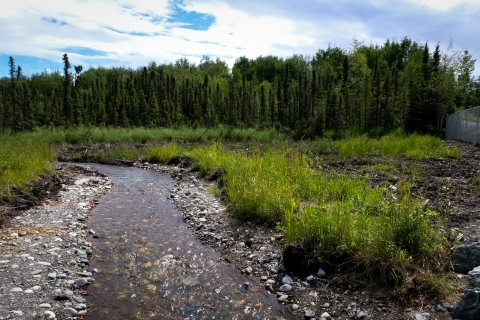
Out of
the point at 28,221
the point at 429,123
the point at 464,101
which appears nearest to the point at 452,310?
the point at 28,221

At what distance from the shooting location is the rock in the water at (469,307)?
3.60 metres

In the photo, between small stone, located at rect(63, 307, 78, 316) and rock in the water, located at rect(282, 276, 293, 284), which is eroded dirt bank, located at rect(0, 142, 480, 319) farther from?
small stone, located at rect(63, 307, 78, 316)

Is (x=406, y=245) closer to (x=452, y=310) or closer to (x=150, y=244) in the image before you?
(x=452, y=310)

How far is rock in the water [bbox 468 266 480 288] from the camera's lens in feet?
13.6

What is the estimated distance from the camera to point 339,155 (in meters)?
16.2

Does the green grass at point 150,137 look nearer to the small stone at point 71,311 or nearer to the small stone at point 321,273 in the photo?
the small stone at point 321,273

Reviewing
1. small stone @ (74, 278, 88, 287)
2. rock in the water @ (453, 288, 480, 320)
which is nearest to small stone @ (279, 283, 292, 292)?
rock in the water @ (453, 288, 480, 320)

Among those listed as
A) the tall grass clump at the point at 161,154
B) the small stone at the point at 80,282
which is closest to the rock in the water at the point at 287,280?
the small stone at the point at 80,282

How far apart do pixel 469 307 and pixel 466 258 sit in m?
1.21

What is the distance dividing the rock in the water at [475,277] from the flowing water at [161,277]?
2.34m

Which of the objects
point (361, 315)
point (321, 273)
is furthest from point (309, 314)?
point (321, 273)

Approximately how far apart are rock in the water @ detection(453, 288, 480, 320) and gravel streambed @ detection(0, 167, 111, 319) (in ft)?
15.0

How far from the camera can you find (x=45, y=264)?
18.2 feet

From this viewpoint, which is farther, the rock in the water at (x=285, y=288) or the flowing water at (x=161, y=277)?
the rock in the water at (x=285, y=288)
